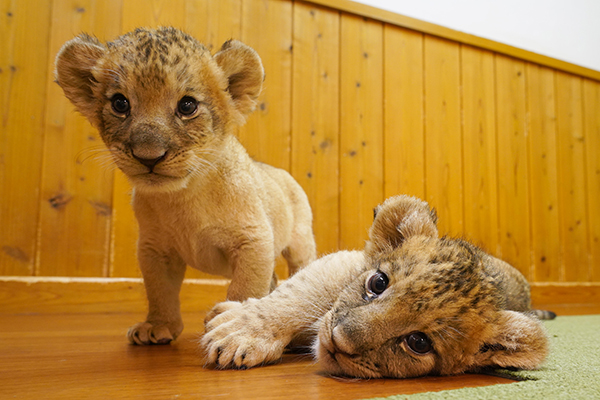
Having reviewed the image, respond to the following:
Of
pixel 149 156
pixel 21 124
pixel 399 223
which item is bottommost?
pixel 399 223

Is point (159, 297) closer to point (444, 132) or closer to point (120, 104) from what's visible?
point (120, 104)

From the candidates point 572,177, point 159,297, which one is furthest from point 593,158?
point 159,297

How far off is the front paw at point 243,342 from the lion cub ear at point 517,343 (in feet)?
1.99

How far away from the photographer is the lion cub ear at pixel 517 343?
1355 millimetres

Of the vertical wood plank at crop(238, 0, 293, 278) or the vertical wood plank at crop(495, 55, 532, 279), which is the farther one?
the vertical wood plank at crop(495, 55, 532, 279)

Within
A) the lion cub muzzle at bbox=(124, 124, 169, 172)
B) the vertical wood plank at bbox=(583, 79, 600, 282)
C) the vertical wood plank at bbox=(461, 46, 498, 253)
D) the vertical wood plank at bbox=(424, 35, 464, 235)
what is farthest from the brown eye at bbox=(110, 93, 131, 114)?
the vertical wood plank at bbox=(583, 79, 600, 282)

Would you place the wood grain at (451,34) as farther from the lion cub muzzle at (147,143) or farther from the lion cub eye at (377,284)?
the lion cub eye at (377,284)

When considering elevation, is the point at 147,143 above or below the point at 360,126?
below

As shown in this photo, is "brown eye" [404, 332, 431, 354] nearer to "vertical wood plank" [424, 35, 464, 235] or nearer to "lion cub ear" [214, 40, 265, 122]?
"lion cub ear" [214, 40, 265, 122]

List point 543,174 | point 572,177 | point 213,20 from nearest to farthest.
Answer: point 213,20, point 543,174, point 572,177

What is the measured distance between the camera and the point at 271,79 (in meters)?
3.86

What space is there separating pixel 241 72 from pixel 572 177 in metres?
4.99

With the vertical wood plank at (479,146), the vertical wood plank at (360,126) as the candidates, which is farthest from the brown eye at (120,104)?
the vertical wood plank at (479,146)

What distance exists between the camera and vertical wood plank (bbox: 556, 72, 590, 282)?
5477 millimetres
